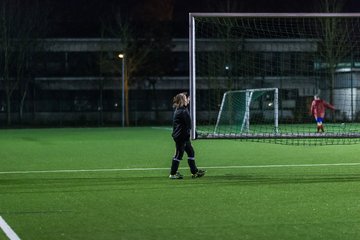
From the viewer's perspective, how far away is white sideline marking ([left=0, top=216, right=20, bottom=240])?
9141mm

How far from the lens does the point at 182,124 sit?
16000 mm

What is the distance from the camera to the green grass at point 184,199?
379 inches

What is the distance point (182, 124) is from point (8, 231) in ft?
22.8

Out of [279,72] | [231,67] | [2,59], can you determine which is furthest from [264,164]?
[2,59]

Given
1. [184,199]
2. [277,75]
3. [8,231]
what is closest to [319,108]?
[277,75]

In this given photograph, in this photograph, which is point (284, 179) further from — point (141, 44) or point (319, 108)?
point (141, 44)

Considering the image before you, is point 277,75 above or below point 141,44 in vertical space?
below

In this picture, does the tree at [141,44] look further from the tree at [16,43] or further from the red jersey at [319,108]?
the red jersey at [319,108]

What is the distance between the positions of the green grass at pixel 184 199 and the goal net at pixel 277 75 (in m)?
1.11

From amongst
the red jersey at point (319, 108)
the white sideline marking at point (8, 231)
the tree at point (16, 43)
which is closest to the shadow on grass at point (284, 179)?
the white sideline marking at point (8, 231)

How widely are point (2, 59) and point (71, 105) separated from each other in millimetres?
7444

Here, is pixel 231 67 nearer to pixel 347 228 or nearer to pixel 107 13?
pixel 107 13

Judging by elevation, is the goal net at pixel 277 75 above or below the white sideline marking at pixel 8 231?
above

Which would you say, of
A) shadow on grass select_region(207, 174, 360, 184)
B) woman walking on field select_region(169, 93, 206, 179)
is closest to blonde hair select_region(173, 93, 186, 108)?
woman walking on field select_region(169, 93, 206, 179)
